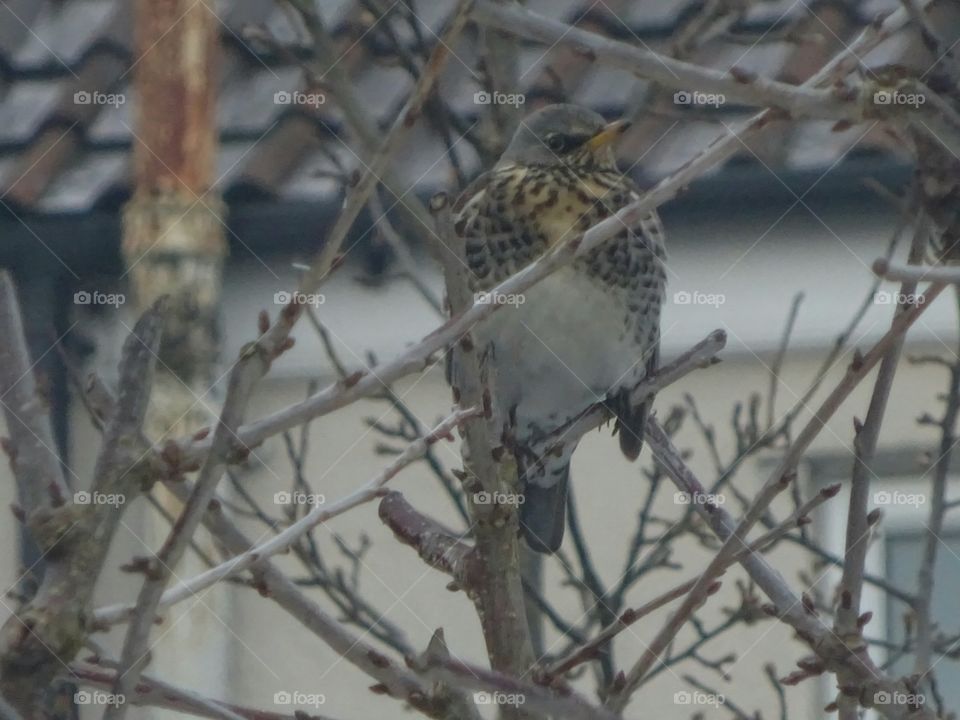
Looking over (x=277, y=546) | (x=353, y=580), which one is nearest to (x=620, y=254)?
(x=353, y=580)

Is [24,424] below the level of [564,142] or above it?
below


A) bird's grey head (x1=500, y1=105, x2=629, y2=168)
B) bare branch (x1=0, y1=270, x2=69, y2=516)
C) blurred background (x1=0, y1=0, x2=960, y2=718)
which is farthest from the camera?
blurred background (x1=0, y1=0, x2=960, y2=718)

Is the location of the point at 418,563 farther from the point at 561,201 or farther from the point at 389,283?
the point at 561,201

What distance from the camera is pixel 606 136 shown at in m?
2.32

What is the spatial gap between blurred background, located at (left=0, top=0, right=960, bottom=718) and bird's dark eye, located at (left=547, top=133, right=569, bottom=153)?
11 centimetres

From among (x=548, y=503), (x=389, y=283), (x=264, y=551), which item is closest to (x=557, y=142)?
(x=389, y=283)

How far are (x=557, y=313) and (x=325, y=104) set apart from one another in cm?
71

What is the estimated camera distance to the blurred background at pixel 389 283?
8.42 ft

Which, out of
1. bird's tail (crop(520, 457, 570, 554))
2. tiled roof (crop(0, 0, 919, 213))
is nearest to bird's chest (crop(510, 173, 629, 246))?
tiled roof (crop(0, 0, 919, 213))

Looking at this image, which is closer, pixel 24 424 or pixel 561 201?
pixel 24 424

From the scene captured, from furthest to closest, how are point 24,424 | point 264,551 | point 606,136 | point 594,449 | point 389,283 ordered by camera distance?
point 594,449 < point 389,283 < point 606,136 < point 264,551 < point 24,424

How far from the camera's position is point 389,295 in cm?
271

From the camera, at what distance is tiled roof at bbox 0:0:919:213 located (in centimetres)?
263

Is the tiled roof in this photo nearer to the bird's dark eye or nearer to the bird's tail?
the bird's dark eye
